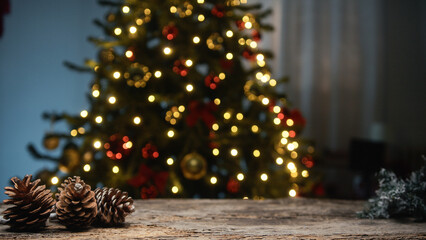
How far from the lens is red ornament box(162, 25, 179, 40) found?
5.23 ft

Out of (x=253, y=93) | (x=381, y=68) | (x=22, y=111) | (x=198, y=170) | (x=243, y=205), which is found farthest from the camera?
(x=381, y=68)

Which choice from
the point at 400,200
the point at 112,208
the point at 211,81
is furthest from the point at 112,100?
the point at 400,200

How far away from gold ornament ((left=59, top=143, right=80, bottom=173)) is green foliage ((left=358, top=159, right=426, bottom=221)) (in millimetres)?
1149

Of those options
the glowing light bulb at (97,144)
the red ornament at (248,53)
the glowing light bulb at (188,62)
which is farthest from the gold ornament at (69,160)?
the red ornament at (248,53)

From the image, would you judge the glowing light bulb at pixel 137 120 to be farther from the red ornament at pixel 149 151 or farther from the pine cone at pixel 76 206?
the pine cone at pixel 76 206

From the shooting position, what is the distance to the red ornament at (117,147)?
1552 mm

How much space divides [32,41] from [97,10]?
0.45 m

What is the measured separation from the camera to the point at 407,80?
2799 mm

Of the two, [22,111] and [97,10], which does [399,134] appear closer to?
[97,10]

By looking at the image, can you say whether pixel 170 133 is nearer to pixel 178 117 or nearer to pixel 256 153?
pixel 178 117

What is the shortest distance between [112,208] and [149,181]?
855 mm

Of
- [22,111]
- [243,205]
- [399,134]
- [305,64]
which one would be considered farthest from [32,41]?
[399,134]

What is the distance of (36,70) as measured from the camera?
2.45 metres

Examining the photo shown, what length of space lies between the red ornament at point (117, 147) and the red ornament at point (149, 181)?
10cm
